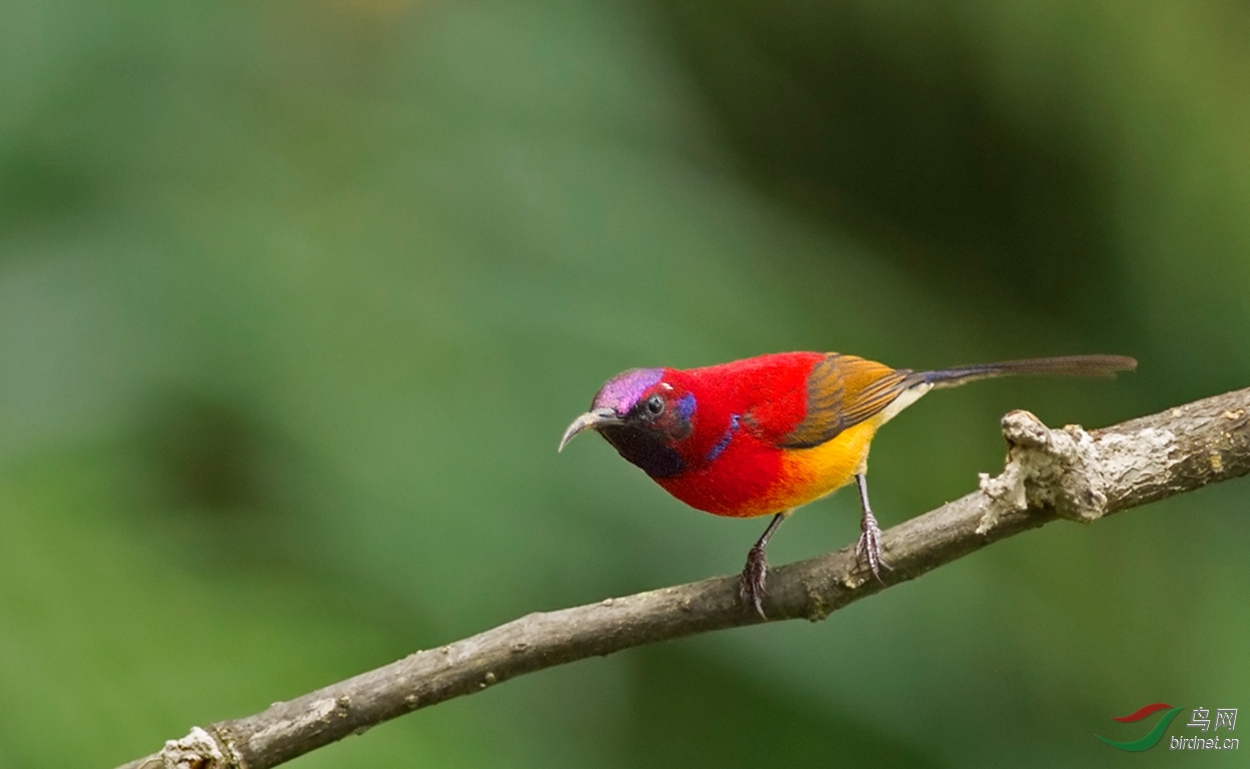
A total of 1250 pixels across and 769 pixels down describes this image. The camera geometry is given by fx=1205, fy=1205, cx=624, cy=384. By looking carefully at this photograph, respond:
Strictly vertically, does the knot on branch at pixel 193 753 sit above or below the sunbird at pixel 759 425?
below

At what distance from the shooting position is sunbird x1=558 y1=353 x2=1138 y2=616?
103 inches

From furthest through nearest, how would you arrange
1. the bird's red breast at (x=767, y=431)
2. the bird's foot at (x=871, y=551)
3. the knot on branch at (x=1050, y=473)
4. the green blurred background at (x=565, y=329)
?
the green blurred background at (x=565, y=329) → the bird's red breast at (x=767, y=431) → the bird's foot at (x=871, y=551) → the knot on branch at (x=1050, y=473)

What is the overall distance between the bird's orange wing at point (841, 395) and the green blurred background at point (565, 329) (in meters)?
0.52

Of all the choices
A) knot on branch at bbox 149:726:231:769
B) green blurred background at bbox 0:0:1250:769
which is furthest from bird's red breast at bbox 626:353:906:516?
knot on branch at bbox 149:726:231:769

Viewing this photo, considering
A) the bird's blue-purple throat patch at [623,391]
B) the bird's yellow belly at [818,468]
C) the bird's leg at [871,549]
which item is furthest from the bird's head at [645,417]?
the bird's leg at [871,549]

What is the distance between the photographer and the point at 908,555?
7.76ft

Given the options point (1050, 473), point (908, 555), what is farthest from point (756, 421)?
point (1050, 473)

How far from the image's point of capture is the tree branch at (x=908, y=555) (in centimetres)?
212

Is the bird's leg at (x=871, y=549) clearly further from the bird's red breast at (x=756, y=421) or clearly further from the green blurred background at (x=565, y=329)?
the green blurred background at (x=565, y=329)

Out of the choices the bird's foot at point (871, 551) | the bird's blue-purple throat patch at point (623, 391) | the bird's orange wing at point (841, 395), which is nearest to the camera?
the bird's foot at point (871, 551)

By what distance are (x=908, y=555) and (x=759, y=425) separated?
0.62m

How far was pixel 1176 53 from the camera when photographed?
4.22 metres

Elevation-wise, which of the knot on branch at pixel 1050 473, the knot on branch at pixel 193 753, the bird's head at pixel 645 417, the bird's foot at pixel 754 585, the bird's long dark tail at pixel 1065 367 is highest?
→ the bird's long dark tail at pixel 1065 367

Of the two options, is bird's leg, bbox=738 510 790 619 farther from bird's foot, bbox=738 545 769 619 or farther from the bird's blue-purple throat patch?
the bird's blue-purple throat patch
